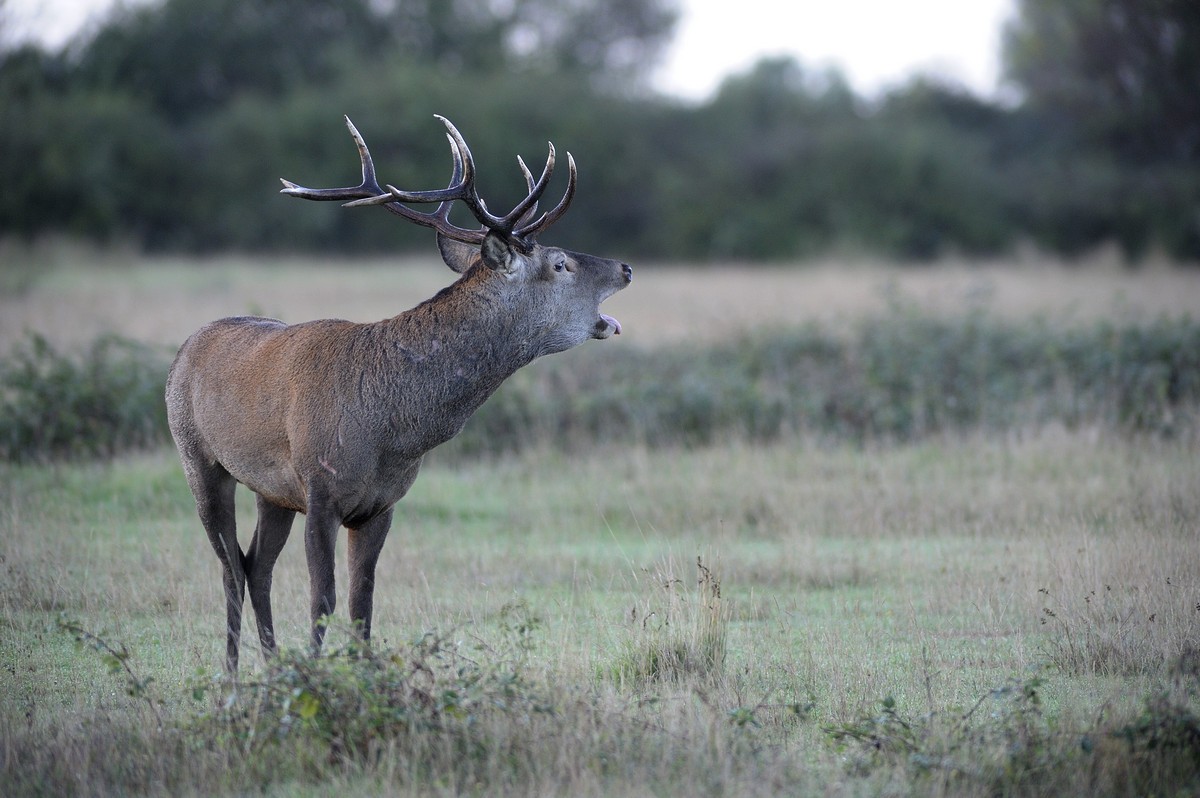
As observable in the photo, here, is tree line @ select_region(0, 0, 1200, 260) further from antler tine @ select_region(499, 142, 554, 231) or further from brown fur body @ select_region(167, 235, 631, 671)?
antler tine @ select_region(499, 142, 554, 231)

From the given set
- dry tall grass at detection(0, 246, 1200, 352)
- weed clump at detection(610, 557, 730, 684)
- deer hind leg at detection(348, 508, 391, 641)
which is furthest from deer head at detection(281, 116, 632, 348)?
dry tall grass at detection(0, 246, 1200, 352)

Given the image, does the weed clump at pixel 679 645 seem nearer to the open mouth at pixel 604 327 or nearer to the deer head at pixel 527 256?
the open mouth at pixel 604 327

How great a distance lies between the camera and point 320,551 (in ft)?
20.4

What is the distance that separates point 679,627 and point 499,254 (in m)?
2.15

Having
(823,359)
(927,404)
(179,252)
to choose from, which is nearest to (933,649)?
(927,404)

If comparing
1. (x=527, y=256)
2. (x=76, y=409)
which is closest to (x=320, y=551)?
(x=527, y=256)

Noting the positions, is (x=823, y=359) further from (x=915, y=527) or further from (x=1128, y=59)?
(x=1128, y=59)

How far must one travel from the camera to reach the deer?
6289 millimetres

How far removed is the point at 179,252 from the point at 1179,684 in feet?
105

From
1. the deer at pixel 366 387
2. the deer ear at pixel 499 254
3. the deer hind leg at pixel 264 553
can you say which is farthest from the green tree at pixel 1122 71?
the deer hind leg at pixel 264 553

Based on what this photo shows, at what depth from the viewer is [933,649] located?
6973 millimetres

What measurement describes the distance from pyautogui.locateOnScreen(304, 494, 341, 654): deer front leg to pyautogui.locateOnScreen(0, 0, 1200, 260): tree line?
2717 centimetres

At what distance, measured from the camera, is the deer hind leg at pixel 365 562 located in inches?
256

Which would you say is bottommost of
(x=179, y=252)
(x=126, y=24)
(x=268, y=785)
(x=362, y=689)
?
(x=268, y=785)
